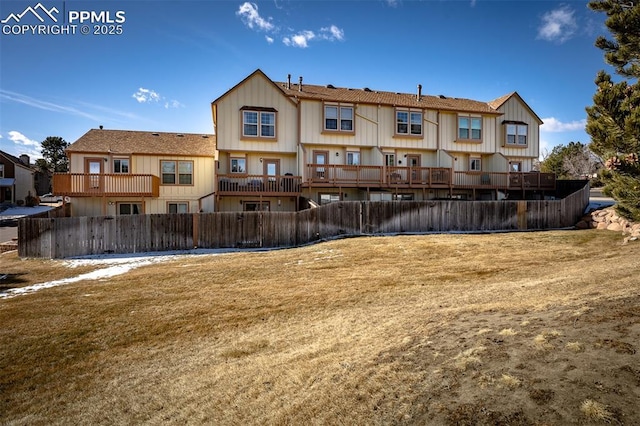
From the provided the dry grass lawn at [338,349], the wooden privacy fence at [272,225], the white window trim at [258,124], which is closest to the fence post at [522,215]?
the wooden privacy fence at [272,225]

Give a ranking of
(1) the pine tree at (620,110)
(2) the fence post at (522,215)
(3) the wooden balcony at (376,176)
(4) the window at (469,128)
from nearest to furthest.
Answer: (1) the pine tree at (620,110) → (2) the fence post at (522,215) → (3) the wooden balcony at (376,176) → (4) the window at (469,128)

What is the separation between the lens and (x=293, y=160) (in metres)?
25.7

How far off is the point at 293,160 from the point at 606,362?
76.1 ft

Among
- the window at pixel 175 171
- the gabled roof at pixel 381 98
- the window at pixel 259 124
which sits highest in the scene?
the gabled roof at pixel 381 98

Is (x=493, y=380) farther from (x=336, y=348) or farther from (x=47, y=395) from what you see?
(x=47, y=395)

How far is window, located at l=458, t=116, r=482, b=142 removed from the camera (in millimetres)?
28359

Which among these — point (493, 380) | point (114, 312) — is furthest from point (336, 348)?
point (114, 312)

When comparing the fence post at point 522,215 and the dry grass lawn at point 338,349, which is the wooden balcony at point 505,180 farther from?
the dry grass lawn at point 338,349

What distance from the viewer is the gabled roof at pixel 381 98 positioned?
25969mm

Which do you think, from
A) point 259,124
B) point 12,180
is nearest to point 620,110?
point 259,124

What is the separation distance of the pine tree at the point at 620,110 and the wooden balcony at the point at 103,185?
23.3 meters

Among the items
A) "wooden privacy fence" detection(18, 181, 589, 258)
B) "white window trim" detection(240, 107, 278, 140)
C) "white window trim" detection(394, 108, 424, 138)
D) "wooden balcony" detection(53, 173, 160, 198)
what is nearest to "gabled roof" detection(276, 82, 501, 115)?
"white window trim" detection(394, 108, 424, 138)

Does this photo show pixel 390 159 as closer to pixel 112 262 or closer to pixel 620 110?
pixel 620 110

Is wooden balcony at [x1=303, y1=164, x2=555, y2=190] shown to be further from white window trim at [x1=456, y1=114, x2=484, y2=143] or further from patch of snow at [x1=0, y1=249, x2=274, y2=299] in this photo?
patch of snow at [x1=0, y1=249, x2=274, y2=299]
